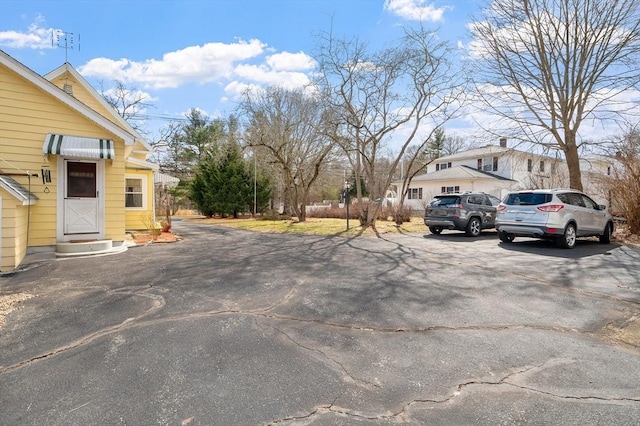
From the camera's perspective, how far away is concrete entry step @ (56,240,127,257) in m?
8.79

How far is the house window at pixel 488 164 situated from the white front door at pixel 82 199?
33.1 metres

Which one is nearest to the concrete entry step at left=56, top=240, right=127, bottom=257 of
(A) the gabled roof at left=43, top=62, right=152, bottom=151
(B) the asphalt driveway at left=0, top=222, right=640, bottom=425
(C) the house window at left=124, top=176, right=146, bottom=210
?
(B) the asphalt driveway at left=0, top=222, right=640, bottom=425

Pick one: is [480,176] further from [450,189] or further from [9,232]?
[9,232]

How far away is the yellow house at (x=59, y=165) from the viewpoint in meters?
8.49

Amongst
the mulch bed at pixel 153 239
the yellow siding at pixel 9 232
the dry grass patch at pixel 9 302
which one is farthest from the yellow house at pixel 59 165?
the dry grass patch at pixel 9 302

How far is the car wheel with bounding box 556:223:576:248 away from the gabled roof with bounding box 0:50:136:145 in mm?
12718

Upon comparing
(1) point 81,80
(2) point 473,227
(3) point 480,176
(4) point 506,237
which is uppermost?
(1) point 81,80

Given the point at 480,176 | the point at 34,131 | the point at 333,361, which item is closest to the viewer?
the point at 333,361

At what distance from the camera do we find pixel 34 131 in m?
8.77

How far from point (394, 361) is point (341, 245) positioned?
8.18 meters

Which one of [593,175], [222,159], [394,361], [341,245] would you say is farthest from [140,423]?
[222,159]

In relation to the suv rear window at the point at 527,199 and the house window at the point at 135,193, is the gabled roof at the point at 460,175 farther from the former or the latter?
the house window at the point at 135,193

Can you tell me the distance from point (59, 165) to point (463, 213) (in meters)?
13.1

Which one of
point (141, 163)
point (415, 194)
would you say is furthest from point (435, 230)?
point (415, 194)
